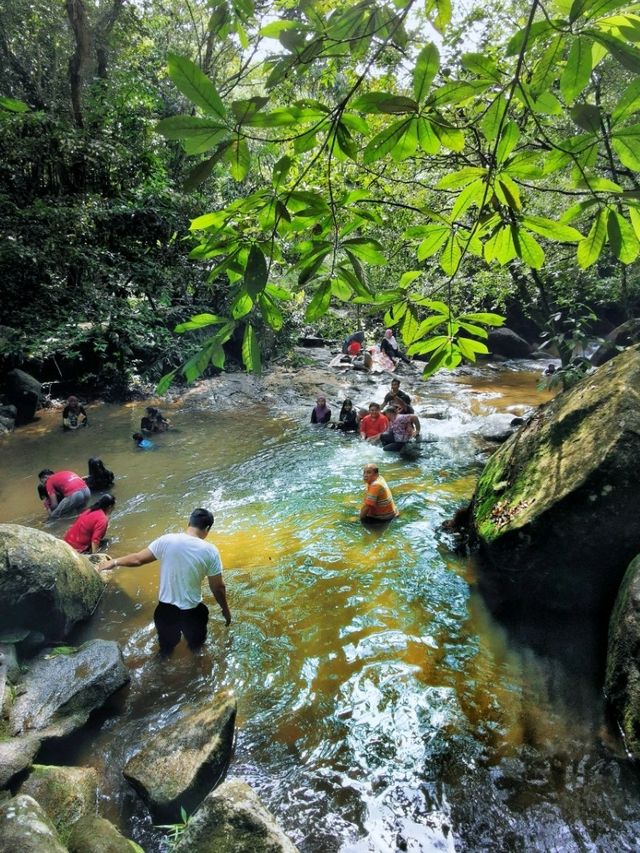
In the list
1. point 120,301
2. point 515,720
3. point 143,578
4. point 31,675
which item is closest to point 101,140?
point 120,301

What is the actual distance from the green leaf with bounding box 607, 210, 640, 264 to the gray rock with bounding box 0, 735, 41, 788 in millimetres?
4401

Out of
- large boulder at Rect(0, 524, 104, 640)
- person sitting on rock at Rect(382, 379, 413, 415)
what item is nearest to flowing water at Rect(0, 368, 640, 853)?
large boulder at Rect(0, 524, 104, 640)

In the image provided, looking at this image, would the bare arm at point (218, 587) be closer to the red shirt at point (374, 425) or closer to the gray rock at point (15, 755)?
the gray rock at point (15, 755)

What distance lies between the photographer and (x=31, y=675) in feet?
13.7

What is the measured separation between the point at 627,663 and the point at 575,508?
1.36 meters

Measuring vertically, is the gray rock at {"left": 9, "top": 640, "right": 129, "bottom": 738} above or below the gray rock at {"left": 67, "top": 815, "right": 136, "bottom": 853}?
below

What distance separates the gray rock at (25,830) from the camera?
235 centimetres

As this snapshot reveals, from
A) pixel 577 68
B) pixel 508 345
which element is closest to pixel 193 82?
pixel 577 68

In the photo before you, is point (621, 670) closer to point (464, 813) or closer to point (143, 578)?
point (464, 813)

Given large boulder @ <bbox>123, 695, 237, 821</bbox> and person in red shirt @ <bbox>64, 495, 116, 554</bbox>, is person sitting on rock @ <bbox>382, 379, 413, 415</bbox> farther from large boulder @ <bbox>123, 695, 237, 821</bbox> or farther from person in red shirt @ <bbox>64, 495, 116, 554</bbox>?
large boulder @ <bbox>123, 695, 237, 821</bbox>

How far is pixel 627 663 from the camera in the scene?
363cm

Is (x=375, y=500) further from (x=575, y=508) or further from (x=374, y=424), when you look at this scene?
(x=374, y=424)

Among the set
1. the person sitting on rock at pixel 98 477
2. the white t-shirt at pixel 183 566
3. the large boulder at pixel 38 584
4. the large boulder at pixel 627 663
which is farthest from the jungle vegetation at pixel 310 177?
the person sitting on rock at pixel 98 477

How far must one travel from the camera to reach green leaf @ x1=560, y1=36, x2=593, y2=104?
50.0 inches
